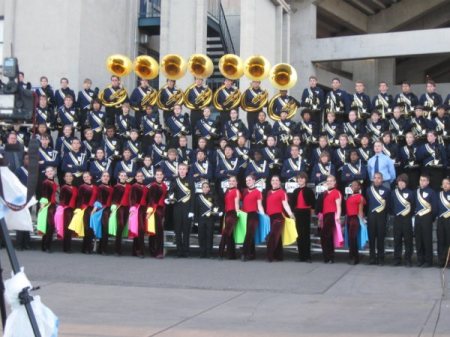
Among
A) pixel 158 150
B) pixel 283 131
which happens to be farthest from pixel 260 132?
pixel 158 150

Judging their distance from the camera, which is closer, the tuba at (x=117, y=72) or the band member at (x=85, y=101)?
the tuba at (x=117, y=72)

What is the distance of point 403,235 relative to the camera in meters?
13.9

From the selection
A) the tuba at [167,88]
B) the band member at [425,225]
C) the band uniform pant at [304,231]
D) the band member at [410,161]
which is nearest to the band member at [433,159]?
the band member at [410,161]

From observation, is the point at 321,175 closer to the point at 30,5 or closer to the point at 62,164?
the point at 62,164

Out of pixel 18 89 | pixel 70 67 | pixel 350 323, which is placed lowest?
pixel 350 323

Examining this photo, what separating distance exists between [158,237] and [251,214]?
2011mm

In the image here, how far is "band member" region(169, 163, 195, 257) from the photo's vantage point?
15195 mm

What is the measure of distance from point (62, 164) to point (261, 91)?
4.89 metres

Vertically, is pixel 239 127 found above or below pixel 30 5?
below

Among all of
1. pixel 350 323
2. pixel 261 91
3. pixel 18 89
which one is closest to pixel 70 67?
pixel 261 91

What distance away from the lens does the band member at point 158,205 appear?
1520 cm

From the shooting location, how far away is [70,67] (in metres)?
20.0

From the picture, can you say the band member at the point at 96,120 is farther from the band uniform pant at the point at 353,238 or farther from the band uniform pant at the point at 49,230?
the band uniform pant at the point at 353,238

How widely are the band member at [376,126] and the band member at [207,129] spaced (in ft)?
11.3
